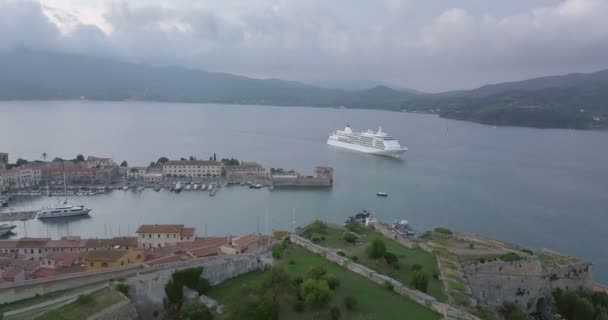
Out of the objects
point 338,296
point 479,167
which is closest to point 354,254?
point 338,296

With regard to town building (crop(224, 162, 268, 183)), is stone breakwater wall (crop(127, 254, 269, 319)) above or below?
below

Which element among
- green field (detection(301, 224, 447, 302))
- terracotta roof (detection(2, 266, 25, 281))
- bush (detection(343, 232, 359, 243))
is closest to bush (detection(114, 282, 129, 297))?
green field (detection(301, 224, 447, 302))

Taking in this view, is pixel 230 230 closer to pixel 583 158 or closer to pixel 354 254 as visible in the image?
pixel 354 254

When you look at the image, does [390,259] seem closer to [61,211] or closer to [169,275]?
[169,275]

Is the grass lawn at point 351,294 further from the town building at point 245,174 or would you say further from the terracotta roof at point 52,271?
the town building at point 245,174

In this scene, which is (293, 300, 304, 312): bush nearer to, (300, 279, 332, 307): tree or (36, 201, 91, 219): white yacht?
(300, 279, 332, 307): tree
